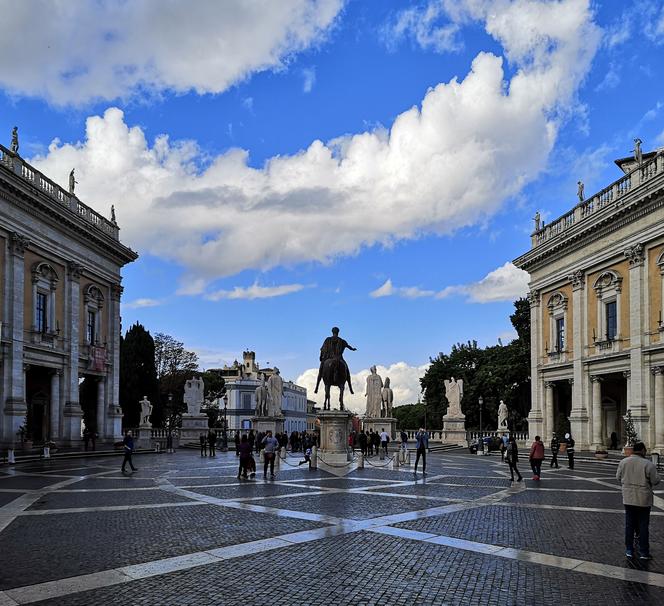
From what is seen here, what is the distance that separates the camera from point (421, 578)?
323 inches

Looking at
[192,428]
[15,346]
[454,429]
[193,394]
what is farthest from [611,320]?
[15,346]

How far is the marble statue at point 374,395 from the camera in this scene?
135 feet

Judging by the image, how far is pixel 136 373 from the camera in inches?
2329

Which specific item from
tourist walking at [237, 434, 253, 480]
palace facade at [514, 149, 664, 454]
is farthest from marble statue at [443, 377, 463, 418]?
tourist walking at [237, 434, 253, 480]

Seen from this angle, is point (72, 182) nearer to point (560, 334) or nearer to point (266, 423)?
point (266, 423)

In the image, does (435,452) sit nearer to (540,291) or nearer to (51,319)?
(540,291)

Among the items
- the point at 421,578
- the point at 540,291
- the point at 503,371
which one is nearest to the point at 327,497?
the point at 421,578

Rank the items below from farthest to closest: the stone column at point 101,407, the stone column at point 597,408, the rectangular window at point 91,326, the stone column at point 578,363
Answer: the stone column at point 101,407
the rectangular window at point 91,326
the stone column at point 578,363
the stone column at point 597,408

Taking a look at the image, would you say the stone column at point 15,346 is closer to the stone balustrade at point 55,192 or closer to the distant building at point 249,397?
the stone balustrade at point 55,192

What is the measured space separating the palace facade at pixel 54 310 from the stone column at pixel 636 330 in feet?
98.0

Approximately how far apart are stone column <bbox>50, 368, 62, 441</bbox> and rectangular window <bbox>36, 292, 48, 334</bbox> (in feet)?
8.88

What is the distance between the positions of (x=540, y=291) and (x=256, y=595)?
42.2 metres

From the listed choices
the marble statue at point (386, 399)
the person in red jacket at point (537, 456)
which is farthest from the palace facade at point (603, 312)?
the person in red jacket at point (537, 456)

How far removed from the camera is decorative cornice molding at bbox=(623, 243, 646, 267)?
34.8 meters
